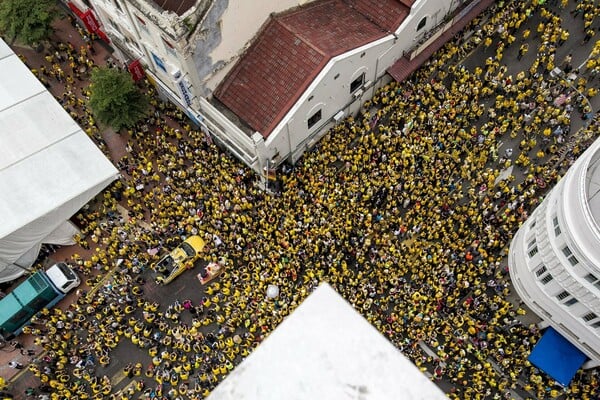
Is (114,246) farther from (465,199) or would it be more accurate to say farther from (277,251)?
(465,199)

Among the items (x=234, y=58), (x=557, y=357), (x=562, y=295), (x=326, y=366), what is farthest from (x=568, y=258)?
(x=234, y=58)

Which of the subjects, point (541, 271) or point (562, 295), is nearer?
point (562, 295)

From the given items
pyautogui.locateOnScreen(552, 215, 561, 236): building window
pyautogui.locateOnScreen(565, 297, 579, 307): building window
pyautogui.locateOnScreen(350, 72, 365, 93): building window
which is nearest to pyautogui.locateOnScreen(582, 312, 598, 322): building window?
pyautogui.locateOnScreen(565, 297, 579, 307): building window

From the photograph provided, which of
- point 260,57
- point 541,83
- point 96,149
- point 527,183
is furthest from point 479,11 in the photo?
point 96,149

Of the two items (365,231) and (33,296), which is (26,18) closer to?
(33,296)

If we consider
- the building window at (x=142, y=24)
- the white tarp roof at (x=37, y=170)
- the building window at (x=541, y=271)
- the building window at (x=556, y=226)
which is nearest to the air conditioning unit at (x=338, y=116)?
the building window at (x=142, y=24)

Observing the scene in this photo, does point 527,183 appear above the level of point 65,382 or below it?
above

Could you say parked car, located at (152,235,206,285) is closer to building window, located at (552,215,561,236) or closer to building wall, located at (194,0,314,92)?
building wall, located at (194,0,314,92)
